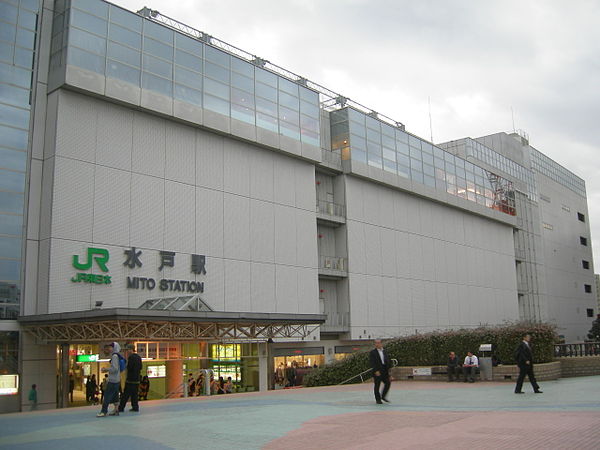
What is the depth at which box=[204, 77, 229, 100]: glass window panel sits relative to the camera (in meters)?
34.6

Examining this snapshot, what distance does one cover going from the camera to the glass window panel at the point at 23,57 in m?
27.8

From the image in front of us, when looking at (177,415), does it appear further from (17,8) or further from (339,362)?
(17,8)

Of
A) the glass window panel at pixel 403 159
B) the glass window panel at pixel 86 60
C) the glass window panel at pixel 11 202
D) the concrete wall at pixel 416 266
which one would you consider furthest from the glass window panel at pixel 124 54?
the glass window panel at pixel 403 159

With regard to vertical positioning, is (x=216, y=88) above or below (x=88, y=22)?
below

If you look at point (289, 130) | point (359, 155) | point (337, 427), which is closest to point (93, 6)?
point (289, 130)

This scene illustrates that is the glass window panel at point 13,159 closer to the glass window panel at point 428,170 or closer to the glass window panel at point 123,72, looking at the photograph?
the glass window panel at point 123,72

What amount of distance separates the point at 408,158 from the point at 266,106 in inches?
644

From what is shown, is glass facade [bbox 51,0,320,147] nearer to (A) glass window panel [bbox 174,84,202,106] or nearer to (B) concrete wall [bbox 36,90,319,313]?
(A) glass window panel [bbox 174,84,202,106]

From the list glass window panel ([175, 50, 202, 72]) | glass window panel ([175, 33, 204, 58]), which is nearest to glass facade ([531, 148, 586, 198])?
glass window panel ([175, 33, 204, 58])

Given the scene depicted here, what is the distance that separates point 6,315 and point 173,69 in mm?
14952

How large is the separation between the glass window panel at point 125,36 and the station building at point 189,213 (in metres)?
0.06

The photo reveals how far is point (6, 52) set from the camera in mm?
27328

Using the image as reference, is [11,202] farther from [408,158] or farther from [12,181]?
[408,158]

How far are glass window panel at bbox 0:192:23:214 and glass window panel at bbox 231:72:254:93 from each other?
14.3 meters
